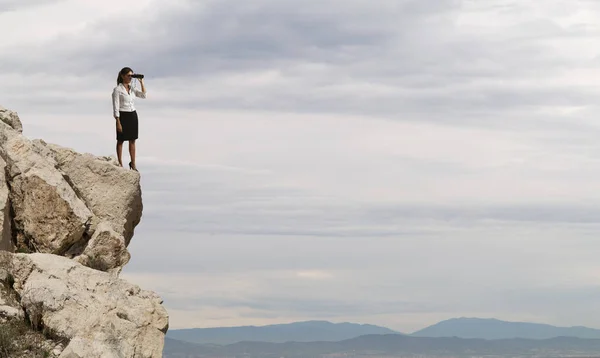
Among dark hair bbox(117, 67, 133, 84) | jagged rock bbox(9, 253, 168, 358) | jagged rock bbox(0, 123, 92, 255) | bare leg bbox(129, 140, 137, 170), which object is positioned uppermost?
dark hair bbox(117, 67, 133, 84)

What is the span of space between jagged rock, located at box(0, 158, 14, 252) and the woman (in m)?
5.56

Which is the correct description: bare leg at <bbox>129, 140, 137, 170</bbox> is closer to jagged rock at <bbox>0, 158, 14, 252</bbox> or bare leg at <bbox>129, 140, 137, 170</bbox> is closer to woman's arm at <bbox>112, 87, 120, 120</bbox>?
woman's arm at <bbox>112, 87, 120, 120</bbox>

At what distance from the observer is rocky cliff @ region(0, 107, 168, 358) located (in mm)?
23953

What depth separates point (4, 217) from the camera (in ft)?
90.0

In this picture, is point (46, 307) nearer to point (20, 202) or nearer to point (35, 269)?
point (35, 269)

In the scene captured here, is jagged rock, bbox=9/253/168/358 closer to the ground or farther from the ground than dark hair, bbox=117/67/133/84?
closer to the ground

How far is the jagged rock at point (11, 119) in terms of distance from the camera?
31.0 m

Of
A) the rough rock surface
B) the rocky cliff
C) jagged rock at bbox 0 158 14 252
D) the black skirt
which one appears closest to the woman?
the black skirt

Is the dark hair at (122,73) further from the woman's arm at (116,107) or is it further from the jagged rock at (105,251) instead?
the jagged rock at (105,251)

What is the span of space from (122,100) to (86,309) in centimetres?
1066

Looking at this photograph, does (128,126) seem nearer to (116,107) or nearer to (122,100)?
(116,107)

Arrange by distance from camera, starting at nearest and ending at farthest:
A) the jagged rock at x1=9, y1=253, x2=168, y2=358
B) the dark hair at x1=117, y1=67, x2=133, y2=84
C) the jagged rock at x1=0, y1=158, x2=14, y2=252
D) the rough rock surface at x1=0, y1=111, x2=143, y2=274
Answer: the jagged rock at x1=9, y1=253, x2=168, y2=358 < the jagged rock at x1=0, y1=158, x2=14, y2=252 < the rough rock surface at x1=0, y1=111, x2=143, y2=274 < the dark hair at x1=117, y1=67, x2=133, y2=84

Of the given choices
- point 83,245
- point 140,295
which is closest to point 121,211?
point 83,245

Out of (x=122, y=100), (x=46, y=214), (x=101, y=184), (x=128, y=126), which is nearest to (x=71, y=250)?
(x=46, y=214)
